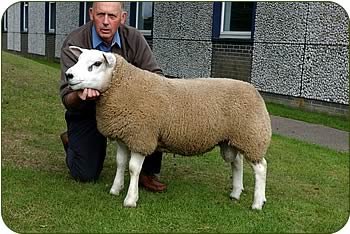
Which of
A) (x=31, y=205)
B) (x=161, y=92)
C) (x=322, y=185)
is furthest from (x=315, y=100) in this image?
(x=31, y=205)

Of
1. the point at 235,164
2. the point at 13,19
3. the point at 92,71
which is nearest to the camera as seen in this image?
the point at 13,19

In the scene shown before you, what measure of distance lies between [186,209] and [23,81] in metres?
4.00

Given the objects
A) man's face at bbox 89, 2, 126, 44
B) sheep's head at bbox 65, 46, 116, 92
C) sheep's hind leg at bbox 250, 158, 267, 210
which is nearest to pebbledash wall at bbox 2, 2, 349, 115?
man's face at bbox 89, 2, 126, 44

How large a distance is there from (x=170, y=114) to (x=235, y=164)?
0.77 meters

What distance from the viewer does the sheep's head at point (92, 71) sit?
126 inches

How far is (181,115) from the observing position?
3.51m

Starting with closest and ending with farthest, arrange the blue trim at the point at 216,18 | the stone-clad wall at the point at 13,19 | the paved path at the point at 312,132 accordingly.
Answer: the stone-clad wall at the point at 13,19
the blue trim at the point at 216,18
the paved path at the point at 312,132

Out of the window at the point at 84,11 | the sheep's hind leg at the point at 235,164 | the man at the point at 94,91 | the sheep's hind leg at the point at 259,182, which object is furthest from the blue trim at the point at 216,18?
the sheep's hind leg at the point at 259,182

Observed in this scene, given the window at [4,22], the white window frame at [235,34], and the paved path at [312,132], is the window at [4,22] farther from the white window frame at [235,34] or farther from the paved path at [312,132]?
the paved path at [312,132]

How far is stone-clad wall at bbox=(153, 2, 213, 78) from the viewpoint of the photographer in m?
3.56

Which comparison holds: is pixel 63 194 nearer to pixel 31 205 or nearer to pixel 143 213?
pixel 31 205

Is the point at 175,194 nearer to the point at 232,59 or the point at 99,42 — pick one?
the point at 99,42

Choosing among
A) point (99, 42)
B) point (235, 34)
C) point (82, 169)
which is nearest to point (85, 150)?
point (82, 169)

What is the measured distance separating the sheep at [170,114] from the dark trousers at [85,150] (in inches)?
20.4
